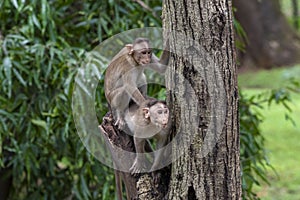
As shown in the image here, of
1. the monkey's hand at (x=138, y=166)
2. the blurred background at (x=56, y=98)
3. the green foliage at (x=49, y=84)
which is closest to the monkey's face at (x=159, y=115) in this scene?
the monkey's hand at (x=138, y=166)

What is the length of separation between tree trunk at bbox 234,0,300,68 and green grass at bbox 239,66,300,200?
1223 millimetres

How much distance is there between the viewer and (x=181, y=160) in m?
2.72

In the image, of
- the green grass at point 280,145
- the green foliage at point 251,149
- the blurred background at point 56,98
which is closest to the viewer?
the green foliage at point 251,149

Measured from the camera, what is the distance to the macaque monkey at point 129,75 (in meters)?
3.11

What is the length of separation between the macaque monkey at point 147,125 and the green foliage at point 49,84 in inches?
53.9

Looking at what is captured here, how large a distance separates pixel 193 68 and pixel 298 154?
208 inches

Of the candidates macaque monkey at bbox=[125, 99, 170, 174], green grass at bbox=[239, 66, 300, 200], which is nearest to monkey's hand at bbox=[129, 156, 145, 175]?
macaque monkey at bbox=[125, 99, 170, 174]

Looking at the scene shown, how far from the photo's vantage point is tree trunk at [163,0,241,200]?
264 centimetres

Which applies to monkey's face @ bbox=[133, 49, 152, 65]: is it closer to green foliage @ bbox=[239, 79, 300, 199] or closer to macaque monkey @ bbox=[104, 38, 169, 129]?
macaque monkey @ bbox=[104, 38, 169, 129]

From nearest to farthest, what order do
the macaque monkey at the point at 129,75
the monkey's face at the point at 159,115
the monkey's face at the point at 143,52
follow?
1. the monkey's face at the point at 159,115
2. the macaque monkey at the point at 129,75
3. the monkey's face at the point at 143,52

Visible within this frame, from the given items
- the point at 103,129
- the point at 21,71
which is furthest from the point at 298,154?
the point at 103,129

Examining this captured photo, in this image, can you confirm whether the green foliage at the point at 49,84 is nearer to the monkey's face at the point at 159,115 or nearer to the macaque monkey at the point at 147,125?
the macaque monkey at the point at 147,125

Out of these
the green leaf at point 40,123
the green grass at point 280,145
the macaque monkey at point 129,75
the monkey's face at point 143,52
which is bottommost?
the green grass at point 280,145

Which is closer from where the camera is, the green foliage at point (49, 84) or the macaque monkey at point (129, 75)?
the macaque monkey at point (129, 75)
